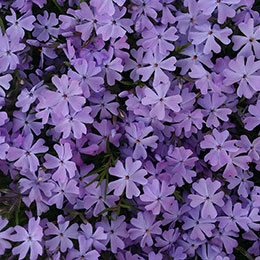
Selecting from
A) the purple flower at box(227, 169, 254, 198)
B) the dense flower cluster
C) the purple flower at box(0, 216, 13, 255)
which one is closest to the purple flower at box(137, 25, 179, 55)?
the dense flower cluster

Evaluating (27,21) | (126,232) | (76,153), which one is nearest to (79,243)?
(126,232)

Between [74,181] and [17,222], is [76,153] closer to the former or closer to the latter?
[74,181]

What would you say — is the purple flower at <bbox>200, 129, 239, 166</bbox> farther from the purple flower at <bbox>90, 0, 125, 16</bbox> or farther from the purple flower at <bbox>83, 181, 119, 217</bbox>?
the purple flower at <bbox>90, 0, 125, 16</bbox>

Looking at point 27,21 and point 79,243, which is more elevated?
point 27,21

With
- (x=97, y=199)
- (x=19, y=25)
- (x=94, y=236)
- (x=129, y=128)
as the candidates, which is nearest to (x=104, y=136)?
(x=129, y=128)

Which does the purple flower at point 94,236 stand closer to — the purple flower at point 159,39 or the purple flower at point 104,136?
the purple flower at point 104,136

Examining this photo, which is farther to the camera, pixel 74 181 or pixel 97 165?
pixel 97 165

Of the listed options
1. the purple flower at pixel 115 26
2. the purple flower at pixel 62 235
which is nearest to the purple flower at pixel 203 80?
the purple flower at pixel 115 26

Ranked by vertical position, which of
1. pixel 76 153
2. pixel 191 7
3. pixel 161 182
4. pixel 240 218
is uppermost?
pixel 191 7
